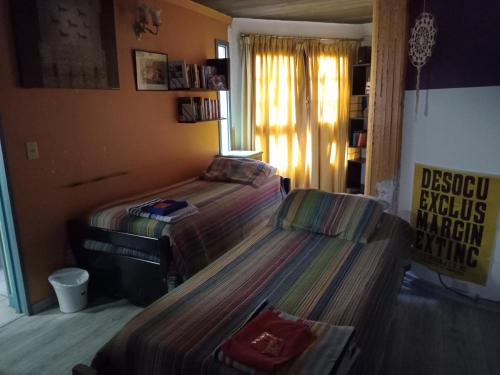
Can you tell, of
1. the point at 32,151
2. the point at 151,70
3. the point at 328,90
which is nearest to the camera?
the point at 32,151

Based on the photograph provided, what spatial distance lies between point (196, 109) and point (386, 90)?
1825 mm

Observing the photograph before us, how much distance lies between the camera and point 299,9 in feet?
13.4

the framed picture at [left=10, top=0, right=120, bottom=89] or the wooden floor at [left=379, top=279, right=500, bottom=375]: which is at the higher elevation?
the framed picture at [left=10, top=0, right=120, bottom=89]

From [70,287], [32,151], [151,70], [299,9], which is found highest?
[299,9]

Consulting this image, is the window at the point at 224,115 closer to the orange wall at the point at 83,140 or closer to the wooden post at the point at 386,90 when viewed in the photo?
the orange wall at the point at 83,140

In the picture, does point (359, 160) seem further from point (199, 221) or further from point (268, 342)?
point (268, 342)

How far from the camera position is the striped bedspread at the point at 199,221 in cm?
241

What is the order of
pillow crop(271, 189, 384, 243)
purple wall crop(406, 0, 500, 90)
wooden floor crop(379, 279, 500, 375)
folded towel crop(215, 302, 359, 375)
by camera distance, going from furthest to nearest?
pillow crop(271, 189, 384, 243)
purple wall crop(406, 0, 500, 90)
wooden floor crop(379, 279, 500, 375)
folded towel crop(215, 302, 359, 375)

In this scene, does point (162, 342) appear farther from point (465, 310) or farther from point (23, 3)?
point (23, 3)

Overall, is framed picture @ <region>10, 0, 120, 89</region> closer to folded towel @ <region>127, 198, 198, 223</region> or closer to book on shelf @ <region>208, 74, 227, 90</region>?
folded towel @ <region>127, 198, 198, 223</region>

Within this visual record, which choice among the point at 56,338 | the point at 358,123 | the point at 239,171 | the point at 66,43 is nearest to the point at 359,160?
Result: the point at 358,123

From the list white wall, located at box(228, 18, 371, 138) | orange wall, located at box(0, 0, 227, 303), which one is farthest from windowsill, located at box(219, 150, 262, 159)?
orange wall, located at box(0, 0, 227, 303)

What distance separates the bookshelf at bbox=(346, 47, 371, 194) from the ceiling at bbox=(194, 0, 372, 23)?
0.52m

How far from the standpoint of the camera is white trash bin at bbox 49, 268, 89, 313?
2500 millimetres
